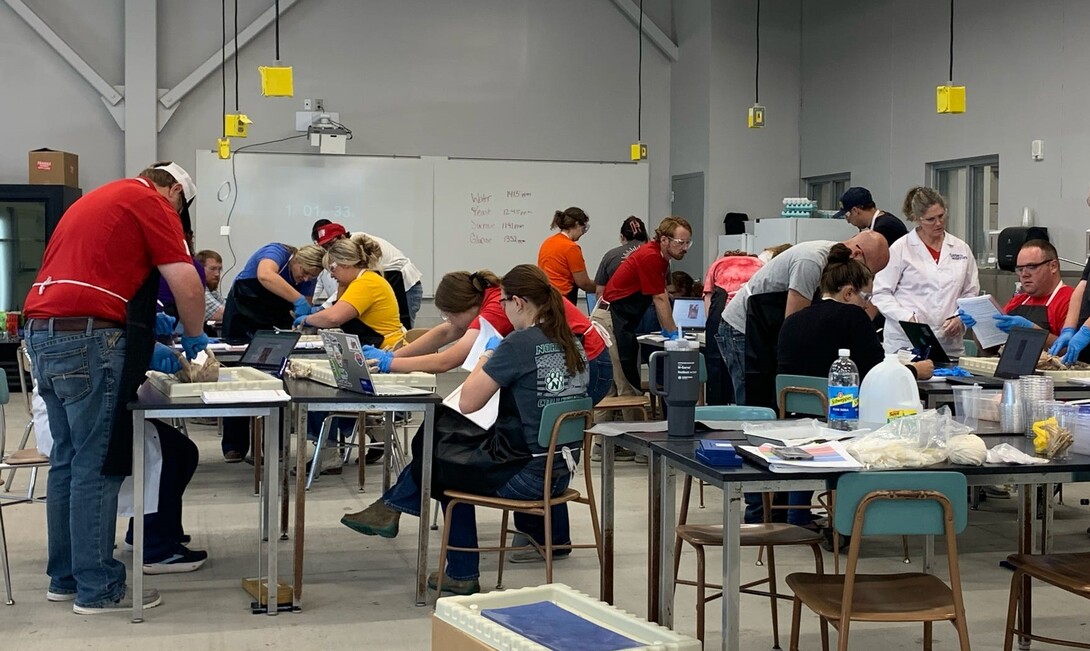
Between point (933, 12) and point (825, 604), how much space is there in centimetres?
753

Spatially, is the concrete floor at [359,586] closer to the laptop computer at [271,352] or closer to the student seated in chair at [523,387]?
the student seated in chair at [523,387]

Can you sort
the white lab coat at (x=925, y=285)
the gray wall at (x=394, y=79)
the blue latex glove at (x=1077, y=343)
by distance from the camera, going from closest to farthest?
the blue latex glove at (x=1077, y=343) → the white lab coat at (x=925, y=285) → the gray wall at (x=394, y=79)

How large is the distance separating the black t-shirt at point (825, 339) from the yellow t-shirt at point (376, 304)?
1958mm

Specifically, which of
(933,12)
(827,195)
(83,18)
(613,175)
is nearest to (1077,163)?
(933,12)

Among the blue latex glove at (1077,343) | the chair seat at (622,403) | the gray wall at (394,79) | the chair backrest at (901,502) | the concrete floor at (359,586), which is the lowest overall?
the concrete floor at (359,586)

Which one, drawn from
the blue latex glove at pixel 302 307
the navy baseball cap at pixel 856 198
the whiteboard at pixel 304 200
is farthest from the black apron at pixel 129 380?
the whiteboard at pixel 304 200

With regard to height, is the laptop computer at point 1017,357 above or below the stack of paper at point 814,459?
above

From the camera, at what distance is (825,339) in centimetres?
444

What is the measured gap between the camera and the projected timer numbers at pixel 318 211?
35.2 feet

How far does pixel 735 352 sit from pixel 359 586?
6.89 ft

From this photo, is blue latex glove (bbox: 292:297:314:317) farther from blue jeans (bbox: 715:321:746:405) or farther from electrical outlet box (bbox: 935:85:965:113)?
A: electrical outlet box (bbox: 935:85:965:113)

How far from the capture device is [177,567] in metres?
4.34

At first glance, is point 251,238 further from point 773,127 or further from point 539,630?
point 539,630

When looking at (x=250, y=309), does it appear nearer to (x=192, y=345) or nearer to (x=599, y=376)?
(x=192, y=345)
